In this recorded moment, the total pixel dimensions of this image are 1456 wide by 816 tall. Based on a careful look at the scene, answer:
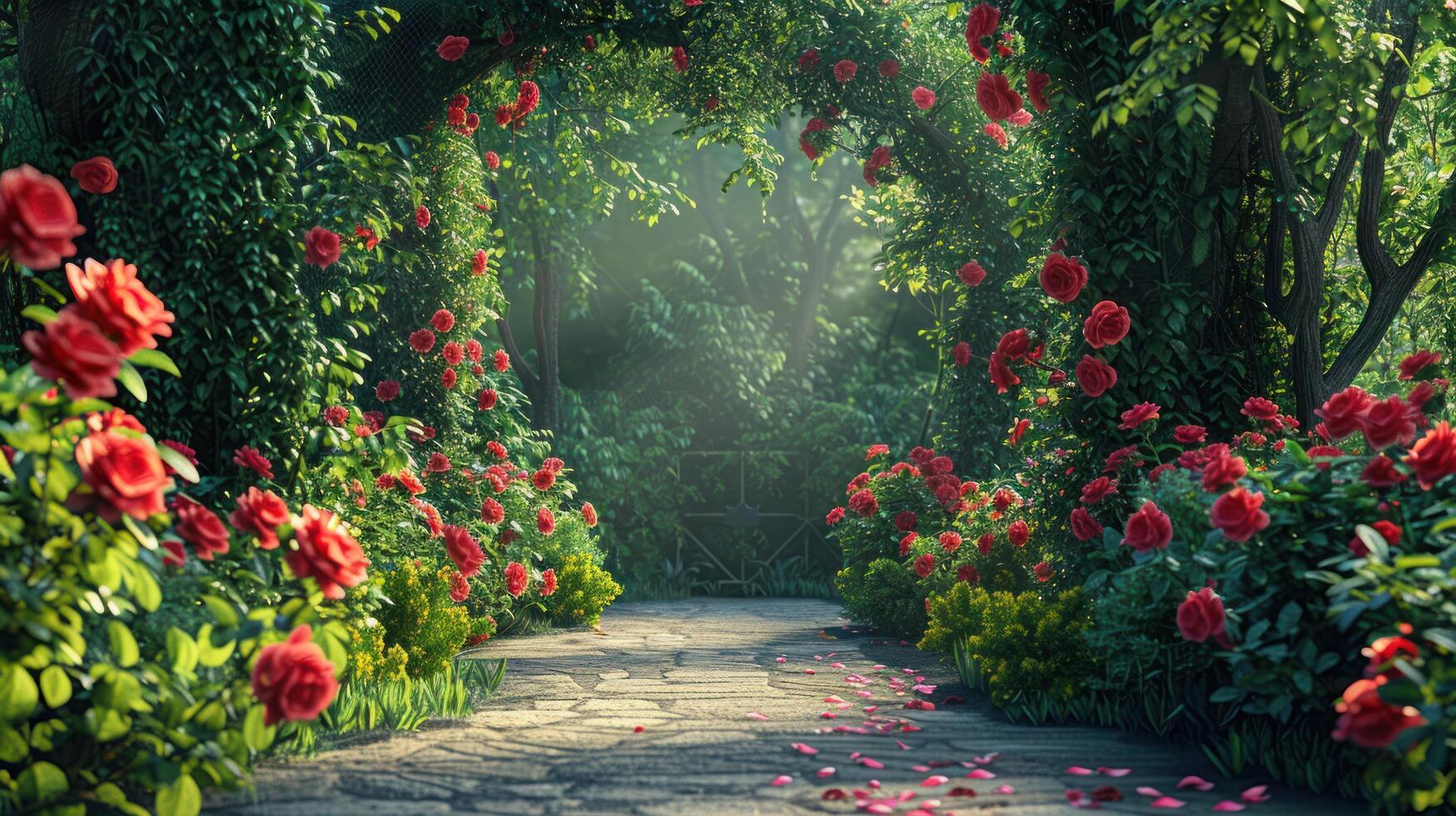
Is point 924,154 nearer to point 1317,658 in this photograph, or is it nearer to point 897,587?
point 897,587

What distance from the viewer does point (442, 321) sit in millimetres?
7555

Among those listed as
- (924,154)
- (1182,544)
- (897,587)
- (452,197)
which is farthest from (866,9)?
(1182,544)

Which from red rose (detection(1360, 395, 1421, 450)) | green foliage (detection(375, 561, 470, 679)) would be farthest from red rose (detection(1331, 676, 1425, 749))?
green foliage (detection(375, 561, 470, 679))

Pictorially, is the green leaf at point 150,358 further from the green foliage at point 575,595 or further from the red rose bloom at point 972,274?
the red rose bloom at point 972,274

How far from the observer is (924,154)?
8570 mm

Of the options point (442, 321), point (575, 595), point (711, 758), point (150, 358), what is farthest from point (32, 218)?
point (575, 595)

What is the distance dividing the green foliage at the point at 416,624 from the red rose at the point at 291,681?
2324mm

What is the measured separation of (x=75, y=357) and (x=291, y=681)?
0.92m

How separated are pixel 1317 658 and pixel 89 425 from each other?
345 centimetres

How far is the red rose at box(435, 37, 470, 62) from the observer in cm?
695

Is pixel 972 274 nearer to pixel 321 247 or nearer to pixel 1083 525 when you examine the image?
pixel 1083 525

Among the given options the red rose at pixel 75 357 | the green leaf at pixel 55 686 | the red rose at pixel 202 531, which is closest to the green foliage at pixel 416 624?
the red rose at pixel 202 531

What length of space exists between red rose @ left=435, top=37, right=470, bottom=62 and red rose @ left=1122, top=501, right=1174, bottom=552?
16.1 feet

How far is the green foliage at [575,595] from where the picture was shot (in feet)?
28.5
